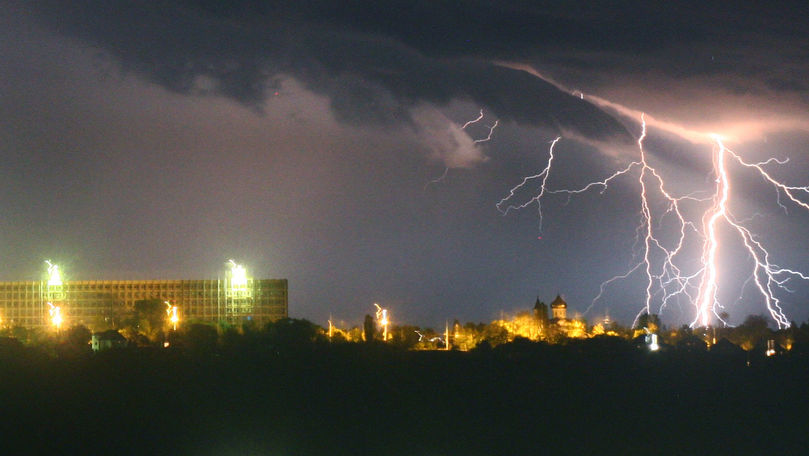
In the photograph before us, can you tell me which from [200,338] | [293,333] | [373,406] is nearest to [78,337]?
[200,338]

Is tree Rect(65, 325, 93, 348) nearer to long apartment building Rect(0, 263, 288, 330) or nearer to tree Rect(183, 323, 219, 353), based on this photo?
tree Rect(183, 323, 219, 353)

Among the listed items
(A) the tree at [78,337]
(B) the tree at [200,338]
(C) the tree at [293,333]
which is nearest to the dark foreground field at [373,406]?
(B) the tree at [200,338]

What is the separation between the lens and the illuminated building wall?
88750mm

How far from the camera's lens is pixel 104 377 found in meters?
37.4

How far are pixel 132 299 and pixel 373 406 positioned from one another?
63275mm

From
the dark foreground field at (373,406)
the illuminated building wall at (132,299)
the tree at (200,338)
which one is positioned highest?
the illuminated building wall at (132,299)

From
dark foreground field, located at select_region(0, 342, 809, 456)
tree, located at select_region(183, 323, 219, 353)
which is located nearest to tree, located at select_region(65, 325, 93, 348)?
tree, located at select_region(183, 323, 219, 353)

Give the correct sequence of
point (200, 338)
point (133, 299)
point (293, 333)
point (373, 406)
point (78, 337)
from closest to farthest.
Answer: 1. point (373, 406)
2. point (200, 338)
3. point (78, 337)
4. point (293, 333)
5. point (133, 299)

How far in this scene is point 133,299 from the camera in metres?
93.8

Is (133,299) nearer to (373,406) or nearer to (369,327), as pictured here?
(369,327)

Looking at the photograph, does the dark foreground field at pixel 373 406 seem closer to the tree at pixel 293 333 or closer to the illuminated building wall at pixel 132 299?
the tree at pixel 293 333

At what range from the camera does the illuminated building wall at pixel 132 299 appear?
88.8 m

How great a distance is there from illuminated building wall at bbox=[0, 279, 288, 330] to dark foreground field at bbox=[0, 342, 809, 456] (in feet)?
125

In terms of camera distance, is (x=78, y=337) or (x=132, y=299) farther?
(x=132, y=299)
